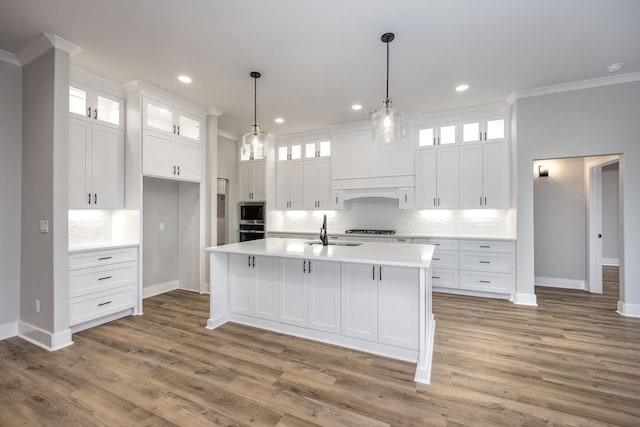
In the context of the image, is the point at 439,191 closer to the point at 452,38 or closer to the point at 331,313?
the point at 452,38

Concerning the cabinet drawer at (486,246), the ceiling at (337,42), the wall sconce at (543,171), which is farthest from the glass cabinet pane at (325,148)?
the wall sconce at (543,171)

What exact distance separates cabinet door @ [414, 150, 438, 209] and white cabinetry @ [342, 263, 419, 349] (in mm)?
2651

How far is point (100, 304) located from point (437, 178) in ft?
16.6

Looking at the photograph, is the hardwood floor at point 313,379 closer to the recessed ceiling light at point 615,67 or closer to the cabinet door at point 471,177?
the cabinet door at point 471,177

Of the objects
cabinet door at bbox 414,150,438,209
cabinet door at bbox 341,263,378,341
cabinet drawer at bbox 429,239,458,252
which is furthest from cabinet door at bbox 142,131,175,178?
cabinet drawer at bbox 429,239,458,252

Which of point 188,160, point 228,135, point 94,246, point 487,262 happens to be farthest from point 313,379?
point 228,135

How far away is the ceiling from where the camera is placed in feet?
7.64

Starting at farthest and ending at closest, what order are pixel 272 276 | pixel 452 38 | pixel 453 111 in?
1. pixel 453 111
2. pixel 272 276
3. pixel 452 38

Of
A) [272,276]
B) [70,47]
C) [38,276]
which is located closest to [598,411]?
[272,276]

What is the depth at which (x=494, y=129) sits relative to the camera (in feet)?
14.8

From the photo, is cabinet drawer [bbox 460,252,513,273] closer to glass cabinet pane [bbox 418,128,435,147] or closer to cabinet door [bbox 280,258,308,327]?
glass cabinet pane [bbox 418,128,435,147]

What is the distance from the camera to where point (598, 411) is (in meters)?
1.85

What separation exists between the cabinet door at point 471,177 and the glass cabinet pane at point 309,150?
9.03ft

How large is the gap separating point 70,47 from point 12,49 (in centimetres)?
65
